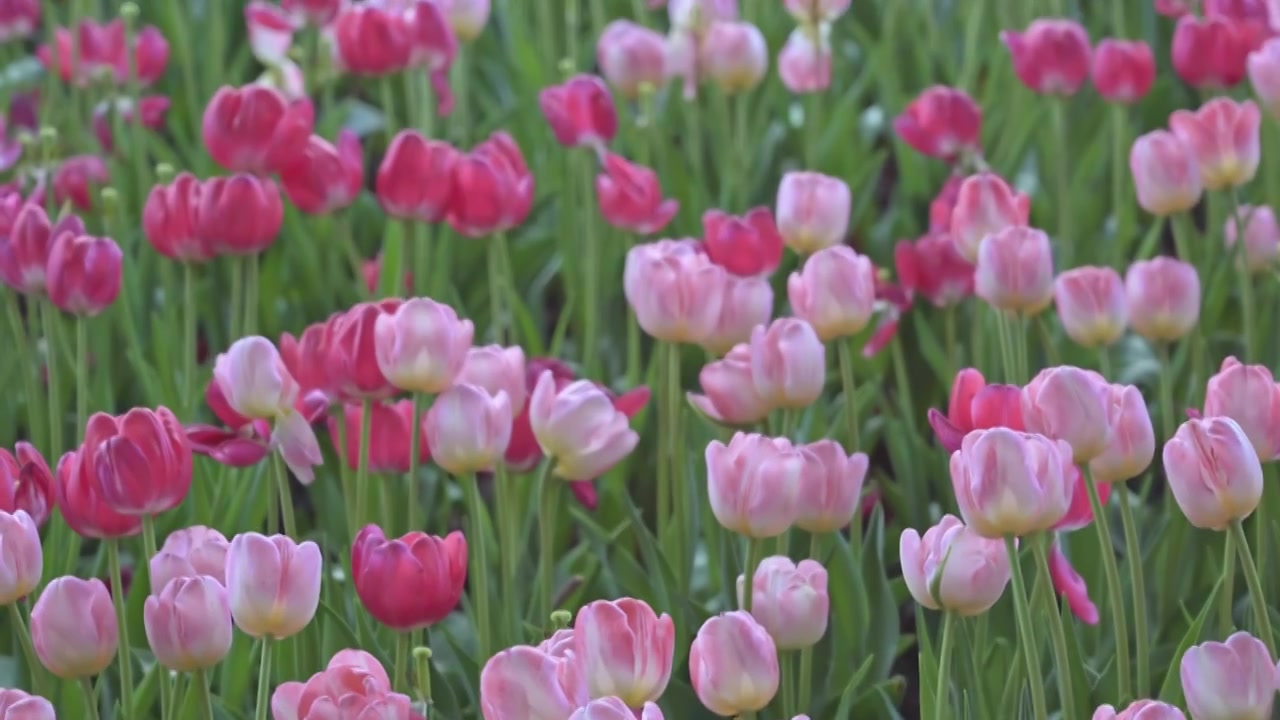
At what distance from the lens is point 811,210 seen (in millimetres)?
1500

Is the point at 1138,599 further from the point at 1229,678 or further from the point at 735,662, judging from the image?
the point at 735,662

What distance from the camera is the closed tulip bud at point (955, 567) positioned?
92 centimetres

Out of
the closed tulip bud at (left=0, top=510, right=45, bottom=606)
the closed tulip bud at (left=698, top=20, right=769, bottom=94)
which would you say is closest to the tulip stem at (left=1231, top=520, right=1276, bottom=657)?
the closed tulip bud at (left=0, top=510, right=45, bottom=606)

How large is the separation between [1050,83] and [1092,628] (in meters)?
0.74

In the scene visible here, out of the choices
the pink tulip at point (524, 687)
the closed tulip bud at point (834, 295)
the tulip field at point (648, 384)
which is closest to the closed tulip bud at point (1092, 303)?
the tulip field at point (648, 384)

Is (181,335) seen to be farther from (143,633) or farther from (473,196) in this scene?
(143,633)

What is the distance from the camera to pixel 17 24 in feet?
7.29

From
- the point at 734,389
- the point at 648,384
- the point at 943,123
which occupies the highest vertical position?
the point at 943,123

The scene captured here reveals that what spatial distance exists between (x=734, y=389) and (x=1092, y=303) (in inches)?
12.3

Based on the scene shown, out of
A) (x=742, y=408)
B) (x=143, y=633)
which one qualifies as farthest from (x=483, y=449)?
(x=143, y=633)

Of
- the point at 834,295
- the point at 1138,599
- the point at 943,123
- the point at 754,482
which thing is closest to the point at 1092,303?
the point at 834,295

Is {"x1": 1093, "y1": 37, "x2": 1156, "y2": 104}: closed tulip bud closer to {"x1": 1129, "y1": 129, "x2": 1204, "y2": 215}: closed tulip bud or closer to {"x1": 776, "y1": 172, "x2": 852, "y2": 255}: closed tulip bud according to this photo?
{"x1": 1129, "y1": 129, "x2": 1204, "y2": 215}: closed tulip bud

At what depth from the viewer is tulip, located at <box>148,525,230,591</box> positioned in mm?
965

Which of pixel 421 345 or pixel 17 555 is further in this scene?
pixel 421 345
